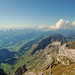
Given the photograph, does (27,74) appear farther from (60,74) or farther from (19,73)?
(60,74)

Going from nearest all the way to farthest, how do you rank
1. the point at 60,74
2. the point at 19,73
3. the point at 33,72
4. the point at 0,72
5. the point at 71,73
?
the point at 71,73
the point at 60,74
the point at 33,72
the point at 19,73
the point at 0,72

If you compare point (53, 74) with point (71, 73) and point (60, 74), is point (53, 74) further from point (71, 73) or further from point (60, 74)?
point (71, 73)

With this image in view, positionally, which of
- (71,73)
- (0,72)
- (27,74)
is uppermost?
(71,73)

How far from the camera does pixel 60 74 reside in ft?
447

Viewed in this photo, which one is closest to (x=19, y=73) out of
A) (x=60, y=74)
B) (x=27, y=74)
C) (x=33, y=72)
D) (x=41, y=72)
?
(x=27, y=74)

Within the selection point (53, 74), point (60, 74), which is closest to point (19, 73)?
point (53, 74)

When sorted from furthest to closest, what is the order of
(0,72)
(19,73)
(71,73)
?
(0,72) < (19,73) < (71,73)

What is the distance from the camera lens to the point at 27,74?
15012cm

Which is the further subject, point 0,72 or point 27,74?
point 0,72

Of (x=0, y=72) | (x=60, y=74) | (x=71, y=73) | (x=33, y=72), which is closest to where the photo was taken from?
(x=71, y=73)

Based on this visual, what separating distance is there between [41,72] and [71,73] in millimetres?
51467

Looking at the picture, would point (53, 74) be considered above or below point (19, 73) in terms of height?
above

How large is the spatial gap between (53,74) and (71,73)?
3178 centimetres

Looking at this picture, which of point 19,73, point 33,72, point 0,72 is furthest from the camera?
point 0,72
